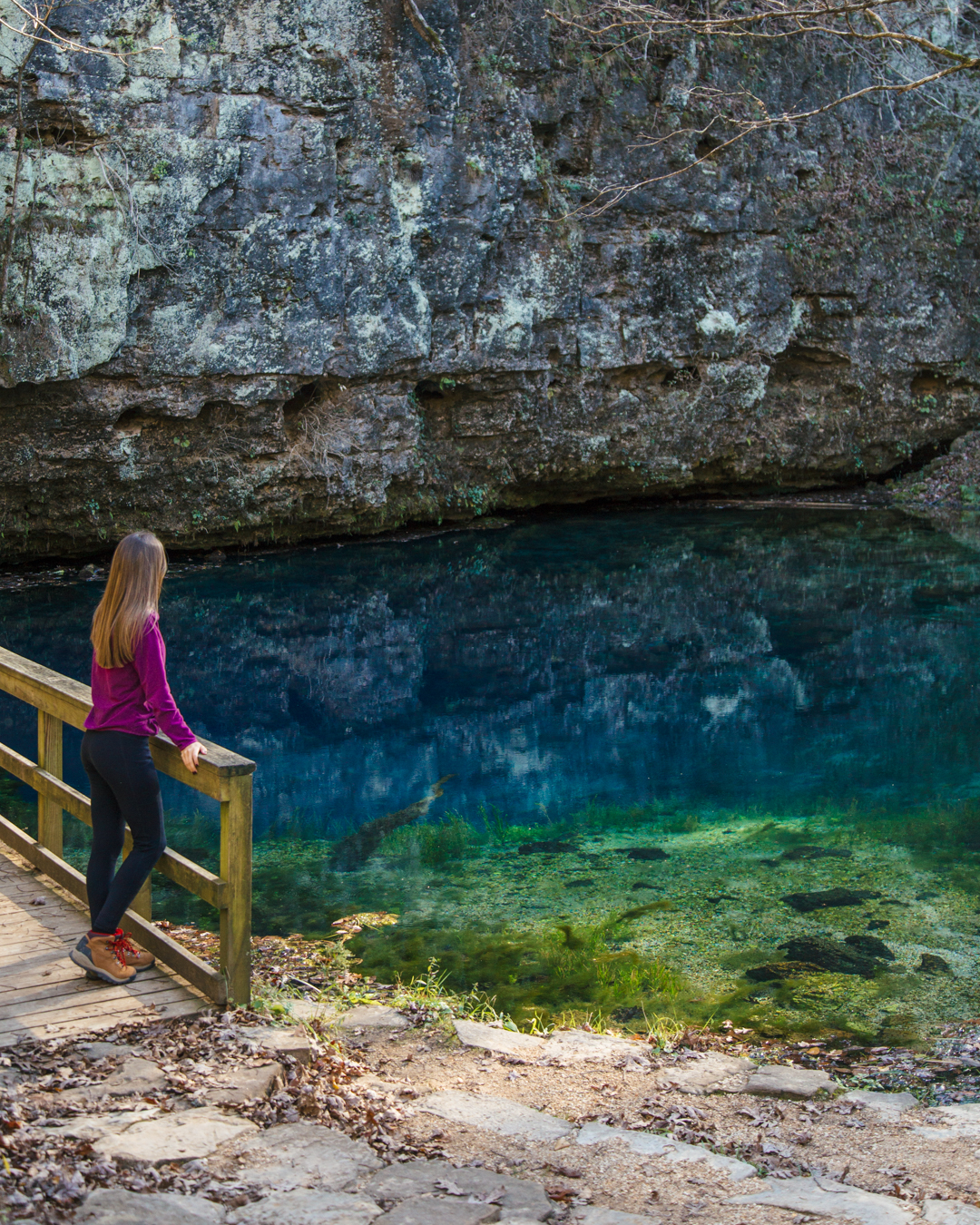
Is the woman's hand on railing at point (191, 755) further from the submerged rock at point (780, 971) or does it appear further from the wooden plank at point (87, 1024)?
the submerged rock at point (780, 971)

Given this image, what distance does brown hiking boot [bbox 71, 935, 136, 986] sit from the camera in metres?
4.23

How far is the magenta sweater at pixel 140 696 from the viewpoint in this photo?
4090 mm

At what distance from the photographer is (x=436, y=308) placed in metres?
18.2

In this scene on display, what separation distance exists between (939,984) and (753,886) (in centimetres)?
161

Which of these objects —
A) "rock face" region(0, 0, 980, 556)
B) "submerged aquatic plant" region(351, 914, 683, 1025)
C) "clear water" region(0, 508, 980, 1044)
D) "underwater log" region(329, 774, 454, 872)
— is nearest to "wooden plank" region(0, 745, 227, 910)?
"submerged aquatic plant" region(351, 914, 683, 1025)

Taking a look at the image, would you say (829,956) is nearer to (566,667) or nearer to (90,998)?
(90,998)

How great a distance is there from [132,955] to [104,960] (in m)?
0.13

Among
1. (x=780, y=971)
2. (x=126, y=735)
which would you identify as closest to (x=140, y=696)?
(x=126, y=735)

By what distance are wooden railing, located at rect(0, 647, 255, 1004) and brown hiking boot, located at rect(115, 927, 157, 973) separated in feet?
0.14

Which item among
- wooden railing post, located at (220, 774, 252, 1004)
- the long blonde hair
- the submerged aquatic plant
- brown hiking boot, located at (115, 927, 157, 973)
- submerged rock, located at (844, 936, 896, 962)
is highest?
the long blonde hair

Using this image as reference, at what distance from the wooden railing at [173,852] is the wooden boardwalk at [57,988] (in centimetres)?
11

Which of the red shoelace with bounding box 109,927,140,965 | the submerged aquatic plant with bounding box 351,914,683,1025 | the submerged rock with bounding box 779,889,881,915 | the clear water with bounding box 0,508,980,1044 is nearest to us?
the red shoelace with bounding box 109,927,140,965

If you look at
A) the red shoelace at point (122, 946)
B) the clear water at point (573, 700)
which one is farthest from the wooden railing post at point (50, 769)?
the clear water at point (573, 700)

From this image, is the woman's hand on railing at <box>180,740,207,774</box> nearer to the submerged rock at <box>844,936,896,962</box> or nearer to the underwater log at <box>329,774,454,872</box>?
the underwater log at <box>329,774,454,872</box>
